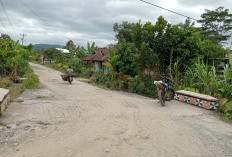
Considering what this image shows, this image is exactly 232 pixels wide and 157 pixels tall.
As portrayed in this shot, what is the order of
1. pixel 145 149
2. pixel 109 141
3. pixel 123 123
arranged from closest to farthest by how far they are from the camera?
pixel 145 149
pixel 109 141
pixel 123 123

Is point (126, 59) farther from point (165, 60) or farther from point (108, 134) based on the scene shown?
point (108, 134)

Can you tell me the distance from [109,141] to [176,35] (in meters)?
9.17

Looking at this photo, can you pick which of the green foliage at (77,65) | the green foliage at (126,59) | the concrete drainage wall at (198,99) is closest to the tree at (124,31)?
the green foliage at (77,65)

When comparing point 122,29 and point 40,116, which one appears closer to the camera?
point 40,116

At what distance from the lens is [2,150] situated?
3.67m

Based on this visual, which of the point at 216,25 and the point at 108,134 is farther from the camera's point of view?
the point at 216,25

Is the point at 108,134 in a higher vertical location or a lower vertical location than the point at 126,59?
lower

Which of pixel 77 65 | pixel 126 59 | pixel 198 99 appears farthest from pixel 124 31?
pixel 198 99

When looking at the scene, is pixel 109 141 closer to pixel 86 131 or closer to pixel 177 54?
pixel 86 131

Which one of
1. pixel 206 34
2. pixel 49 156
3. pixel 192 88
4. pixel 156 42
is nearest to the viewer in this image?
pixel 49 156

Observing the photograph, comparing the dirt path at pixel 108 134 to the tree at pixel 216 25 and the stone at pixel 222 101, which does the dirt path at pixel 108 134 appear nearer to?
the stone at pixel 222 101

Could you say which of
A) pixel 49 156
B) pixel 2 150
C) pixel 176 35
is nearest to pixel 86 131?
pixel 49 156

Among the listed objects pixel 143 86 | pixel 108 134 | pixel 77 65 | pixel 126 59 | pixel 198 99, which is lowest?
pixel 108 134

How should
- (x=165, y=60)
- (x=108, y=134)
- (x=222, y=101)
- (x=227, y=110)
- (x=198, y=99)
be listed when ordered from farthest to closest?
1. (x=165, y=60)
2. (x=198, y=99)
3. (x=222, y=101)
4. (x=227, y=110)
5. (x=108, y=134)
